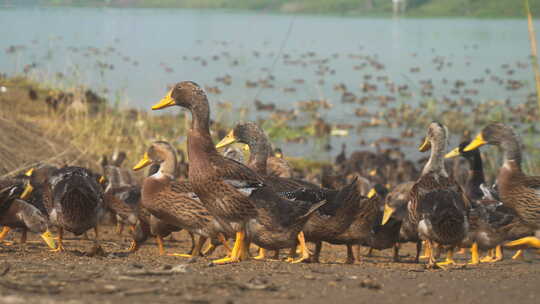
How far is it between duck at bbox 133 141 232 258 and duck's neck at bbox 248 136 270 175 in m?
0.82

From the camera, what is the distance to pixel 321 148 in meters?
16.8

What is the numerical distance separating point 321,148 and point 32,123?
6.11 meters

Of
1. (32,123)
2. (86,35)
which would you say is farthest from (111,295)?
(86,35)

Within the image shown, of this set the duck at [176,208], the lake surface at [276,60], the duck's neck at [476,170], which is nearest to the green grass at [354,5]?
the lake surface at [276,60]

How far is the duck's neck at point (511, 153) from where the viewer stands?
8.57 meters

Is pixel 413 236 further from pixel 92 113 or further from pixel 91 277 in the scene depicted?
pixel 92 113

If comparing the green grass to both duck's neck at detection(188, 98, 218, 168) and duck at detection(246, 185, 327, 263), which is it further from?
duck at detection(246, 185, 327, 263)

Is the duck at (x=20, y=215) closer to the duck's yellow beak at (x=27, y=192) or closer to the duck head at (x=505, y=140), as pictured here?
the duck's yellow beak at (x=27, y=192)

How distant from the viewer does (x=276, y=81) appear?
26.4 metres

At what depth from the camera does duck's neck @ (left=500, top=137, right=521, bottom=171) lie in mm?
8570

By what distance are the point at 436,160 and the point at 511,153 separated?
2.83 feet

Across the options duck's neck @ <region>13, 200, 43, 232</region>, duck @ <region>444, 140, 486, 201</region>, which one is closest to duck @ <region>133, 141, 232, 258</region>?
duck's neck @ <region>13, 200, 43, 232</region>

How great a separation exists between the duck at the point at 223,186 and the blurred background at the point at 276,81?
4137 millimetres

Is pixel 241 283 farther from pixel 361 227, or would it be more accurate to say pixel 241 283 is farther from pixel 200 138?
pixel 361 227
